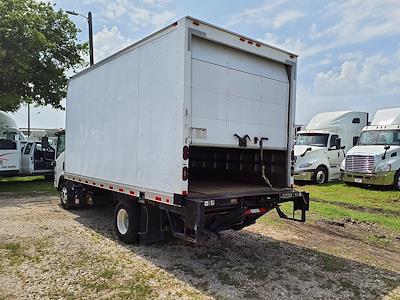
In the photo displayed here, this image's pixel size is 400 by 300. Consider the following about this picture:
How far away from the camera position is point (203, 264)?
558 cm

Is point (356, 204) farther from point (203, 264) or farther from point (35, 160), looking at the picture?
point (35, 160)

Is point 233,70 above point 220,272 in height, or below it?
above

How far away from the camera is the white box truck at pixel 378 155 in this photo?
13.7 m

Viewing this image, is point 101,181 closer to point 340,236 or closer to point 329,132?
point 340,236

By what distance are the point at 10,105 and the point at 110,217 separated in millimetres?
10166

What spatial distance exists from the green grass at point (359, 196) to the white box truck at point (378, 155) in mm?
526

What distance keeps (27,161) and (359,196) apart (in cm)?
1335

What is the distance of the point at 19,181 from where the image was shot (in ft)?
56.7

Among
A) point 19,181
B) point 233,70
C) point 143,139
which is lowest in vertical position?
point 19,181

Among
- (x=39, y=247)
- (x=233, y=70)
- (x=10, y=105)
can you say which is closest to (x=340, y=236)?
(x=233, y=70)

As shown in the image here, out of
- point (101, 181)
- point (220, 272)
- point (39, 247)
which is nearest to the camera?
point (220, 272)

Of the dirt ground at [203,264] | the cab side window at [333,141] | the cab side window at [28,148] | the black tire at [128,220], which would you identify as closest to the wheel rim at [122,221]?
the black tire at [128,220]

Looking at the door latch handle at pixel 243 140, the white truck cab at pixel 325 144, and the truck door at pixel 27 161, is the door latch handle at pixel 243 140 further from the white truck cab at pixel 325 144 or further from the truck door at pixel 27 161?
the truck door at pixel 27 161

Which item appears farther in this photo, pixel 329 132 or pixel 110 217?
pixel 329 132
